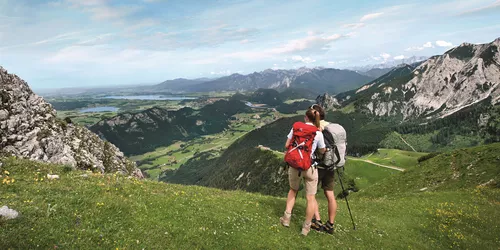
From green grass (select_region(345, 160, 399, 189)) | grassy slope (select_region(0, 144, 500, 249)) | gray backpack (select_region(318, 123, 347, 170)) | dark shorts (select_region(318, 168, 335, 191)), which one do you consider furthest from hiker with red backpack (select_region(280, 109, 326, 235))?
green grass (select_region(345, 160, 399, 189))

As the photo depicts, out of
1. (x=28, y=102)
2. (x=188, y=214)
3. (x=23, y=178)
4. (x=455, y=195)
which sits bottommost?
(x=455, y=195)

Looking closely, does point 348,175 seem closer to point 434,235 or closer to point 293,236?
point 434,235

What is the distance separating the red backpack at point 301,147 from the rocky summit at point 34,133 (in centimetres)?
3398

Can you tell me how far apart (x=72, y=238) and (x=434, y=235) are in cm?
2388

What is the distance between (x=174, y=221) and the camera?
46.4 feet

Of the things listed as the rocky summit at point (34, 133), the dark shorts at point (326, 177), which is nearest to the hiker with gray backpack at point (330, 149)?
the dark shorts at point (326, 177)

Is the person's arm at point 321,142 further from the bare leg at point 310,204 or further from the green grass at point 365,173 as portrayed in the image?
the green grass at point 365,173

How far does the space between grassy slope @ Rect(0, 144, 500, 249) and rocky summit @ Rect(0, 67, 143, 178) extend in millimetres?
24559

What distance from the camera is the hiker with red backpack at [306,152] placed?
46.4 feet

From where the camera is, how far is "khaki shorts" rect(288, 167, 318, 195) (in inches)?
573

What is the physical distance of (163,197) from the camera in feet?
54.6

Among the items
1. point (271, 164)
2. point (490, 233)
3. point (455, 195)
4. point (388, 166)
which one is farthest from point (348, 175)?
point (490, 233)

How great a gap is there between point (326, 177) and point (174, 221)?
8762mm

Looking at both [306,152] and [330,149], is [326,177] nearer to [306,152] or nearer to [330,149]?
[330,149]
